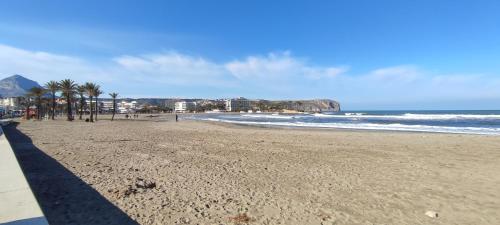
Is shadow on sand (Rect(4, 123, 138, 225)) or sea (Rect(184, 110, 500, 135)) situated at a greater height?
shadow on sand (Rect(4, 123, 138, 225))

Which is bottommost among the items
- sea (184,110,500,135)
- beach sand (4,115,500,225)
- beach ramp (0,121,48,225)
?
sea (184,110,500,135)

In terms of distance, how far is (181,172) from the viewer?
900 cm

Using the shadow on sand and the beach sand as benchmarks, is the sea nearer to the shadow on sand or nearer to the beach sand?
the beach sand

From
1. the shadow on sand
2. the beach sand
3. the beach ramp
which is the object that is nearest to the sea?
the beach sand

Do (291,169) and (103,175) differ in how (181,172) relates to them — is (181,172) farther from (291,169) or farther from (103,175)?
(291,169)

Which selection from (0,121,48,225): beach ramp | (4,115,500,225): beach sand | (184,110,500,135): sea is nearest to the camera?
(0,121,48,225): beach ramp

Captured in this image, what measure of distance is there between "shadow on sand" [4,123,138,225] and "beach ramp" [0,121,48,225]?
16.6 inches

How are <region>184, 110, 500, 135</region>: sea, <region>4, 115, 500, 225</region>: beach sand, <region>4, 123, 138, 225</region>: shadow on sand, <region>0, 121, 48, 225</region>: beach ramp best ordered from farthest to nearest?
<region>184, 110, 500, 135</region>: sea < <region>4, 115, 500, 225</region>: beach sand < <region>4, 123, 138, 225</region>: shadow on sand < <region>0, 121, 48, 225</region>: beach ramp

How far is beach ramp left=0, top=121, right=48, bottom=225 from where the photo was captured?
3955mm

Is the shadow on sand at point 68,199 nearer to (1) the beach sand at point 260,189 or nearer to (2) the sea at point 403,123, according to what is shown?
(1) the beach sand at point 260,189

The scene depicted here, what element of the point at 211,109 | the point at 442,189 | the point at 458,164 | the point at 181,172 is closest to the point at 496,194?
the point at 442,189

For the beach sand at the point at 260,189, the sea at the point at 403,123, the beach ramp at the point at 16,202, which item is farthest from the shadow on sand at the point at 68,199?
the sea at the point at 403,123

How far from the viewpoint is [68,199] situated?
6109mm

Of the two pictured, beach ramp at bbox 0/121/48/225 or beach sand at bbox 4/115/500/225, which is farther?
beach sand at bbox 4/115/500/225
